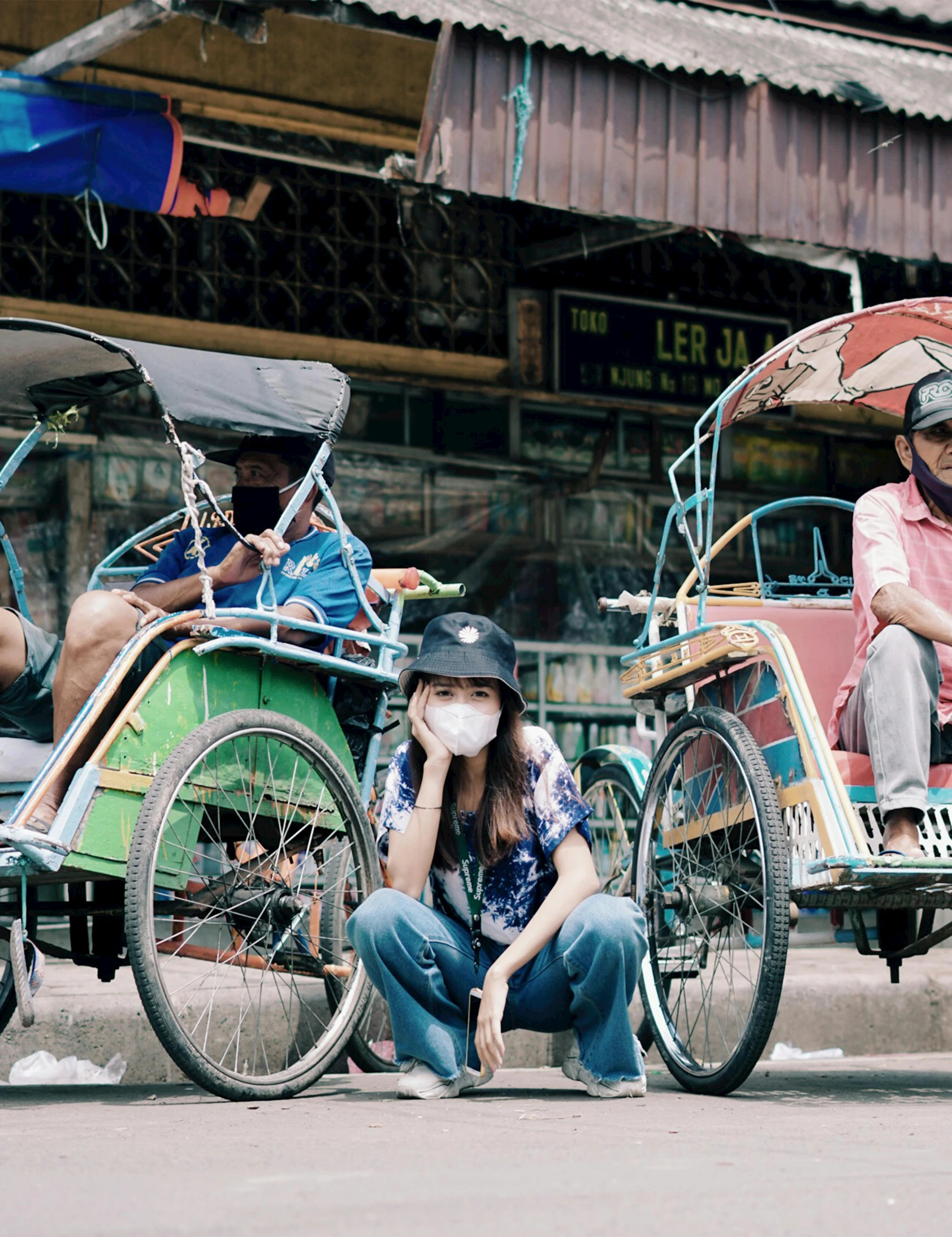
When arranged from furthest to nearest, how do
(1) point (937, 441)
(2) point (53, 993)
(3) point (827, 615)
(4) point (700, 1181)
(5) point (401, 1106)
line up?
(2) point (53, 993) < (3) point (827, 615) < (1) point (937, 441) < (5) point (401, 1106) < (4) point (700, 1181)

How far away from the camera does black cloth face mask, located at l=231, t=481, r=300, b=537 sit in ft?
17.7

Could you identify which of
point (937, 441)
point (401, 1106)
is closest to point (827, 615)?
point (937, 441)

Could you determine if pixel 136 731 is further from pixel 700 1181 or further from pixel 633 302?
pixel 633 302

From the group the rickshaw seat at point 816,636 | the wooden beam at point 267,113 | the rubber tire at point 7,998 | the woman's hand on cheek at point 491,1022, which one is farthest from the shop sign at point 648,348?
the woman's hand on cheek at point 491,1022

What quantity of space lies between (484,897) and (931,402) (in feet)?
6.34

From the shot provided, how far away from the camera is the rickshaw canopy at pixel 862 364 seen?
17.9 feet

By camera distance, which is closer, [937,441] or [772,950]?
[772,950]

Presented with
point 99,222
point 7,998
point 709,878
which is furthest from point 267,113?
point 709,878

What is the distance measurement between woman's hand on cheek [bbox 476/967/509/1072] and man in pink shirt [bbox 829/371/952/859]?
104cm

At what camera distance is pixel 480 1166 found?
3260 mm

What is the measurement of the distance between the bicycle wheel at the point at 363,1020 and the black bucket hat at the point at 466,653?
0.73 metres

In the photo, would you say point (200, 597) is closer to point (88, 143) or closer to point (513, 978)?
point (513, 978)

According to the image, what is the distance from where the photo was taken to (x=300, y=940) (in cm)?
486

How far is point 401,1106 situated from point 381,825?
736mm
